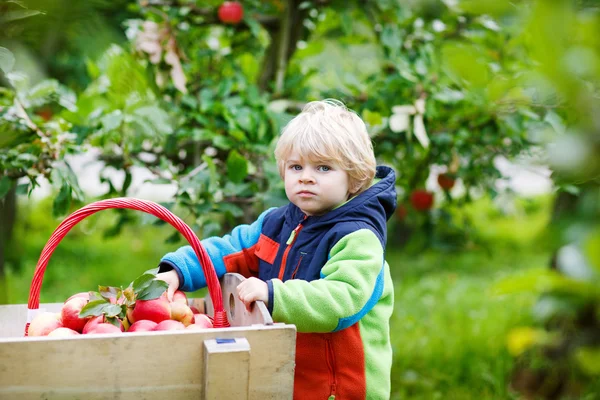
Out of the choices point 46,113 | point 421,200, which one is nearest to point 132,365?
point 421,200

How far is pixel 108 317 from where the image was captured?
148cm

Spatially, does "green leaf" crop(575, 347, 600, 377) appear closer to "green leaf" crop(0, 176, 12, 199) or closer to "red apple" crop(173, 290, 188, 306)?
"red apple" crop(173, 290, 188, 306)

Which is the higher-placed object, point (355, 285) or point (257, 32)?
point (257, 32)

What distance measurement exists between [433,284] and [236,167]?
2339mm

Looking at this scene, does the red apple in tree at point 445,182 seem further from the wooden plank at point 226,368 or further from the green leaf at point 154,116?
the wooden plank at point 226,368

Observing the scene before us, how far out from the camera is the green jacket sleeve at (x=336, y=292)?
1.44 metres

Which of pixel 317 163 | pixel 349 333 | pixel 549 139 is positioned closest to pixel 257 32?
pixel 317 163

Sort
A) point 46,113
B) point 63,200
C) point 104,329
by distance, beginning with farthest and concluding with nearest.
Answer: point 46,113, point 63,200, point 104,329

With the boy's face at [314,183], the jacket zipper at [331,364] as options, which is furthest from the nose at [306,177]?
the jacket zipper at [331,364]

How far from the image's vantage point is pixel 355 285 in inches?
58.0

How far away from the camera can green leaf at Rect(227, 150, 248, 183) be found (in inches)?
84.9

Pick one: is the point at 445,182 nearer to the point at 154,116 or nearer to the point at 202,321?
the point at 154,116

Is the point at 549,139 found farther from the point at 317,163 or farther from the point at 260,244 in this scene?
the point at 260,244

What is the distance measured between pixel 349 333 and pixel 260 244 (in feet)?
1.30
